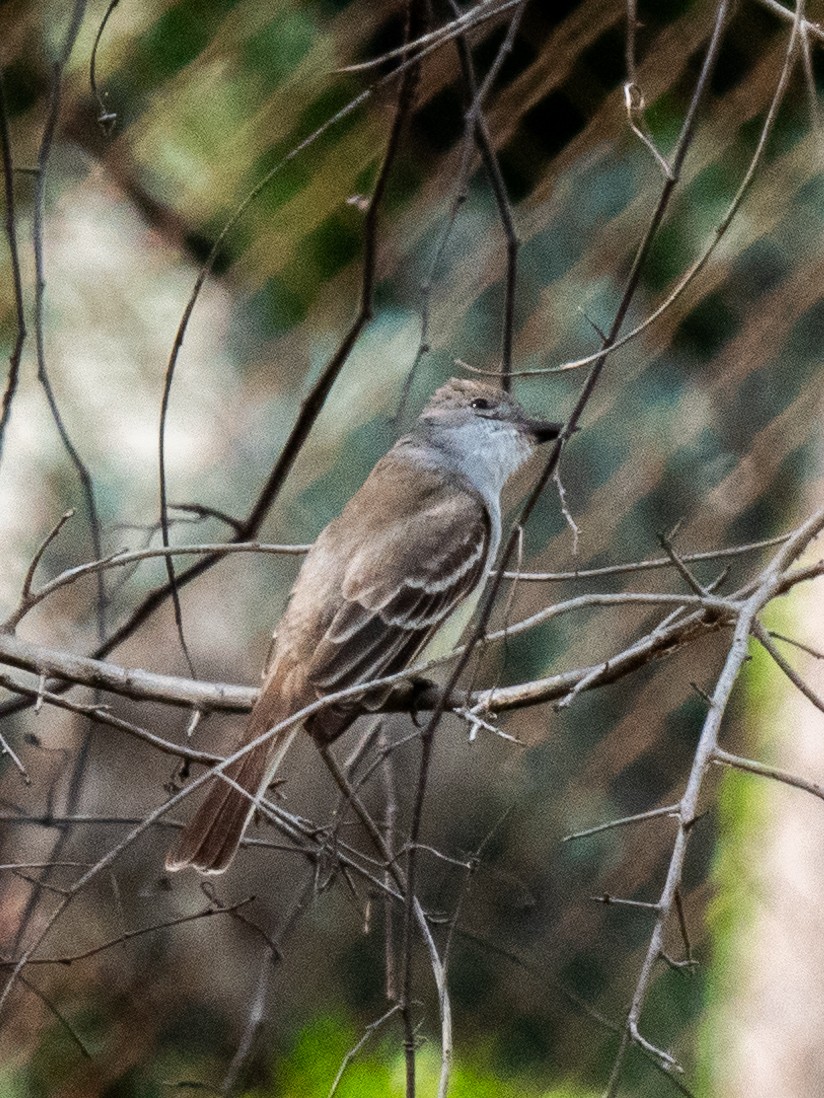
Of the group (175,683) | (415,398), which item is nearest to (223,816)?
(175,683)

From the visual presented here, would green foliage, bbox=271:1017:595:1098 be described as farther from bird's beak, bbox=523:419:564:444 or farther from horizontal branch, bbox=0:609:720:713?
bird's beak, bbox=523:419:564:444

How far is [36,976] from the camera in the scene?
319 cm

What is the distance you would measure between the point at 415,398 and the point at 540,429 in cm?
71

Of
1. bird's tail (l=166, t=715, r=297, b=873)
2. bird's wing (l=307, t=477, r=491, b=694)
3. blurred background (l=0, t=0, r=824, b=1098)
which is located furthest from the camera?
blurred background (l=0, t=0, r=824, b=1098)

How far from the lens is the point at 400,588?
2.51m

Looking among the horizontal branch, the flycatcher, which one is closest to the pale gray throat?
the flycatcher

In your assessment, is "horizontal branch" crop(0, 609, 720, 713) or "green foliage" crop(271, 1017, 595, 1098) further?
"green foliage" crop(271, 1017, 595, 1098)

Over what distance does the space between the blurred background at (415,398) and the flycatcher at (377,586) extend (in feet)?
0.64

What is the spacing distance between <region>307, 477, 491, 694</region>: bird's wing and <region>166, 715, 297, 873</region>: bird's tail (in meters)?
0.16

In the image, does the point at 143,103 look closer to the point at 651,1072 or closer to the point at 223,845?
the point at 223,845

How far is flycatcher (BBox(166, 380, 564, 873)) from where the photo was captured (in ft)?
7.30

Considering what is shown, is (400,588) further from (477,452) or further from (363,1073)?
(363,1073)

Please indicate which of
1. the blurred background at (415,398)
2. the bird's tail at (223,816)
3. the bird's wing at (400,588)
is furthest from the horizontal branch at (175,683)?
the blurred background at (415,398)

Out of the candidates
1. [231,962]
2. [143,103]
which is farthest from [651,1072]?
[143,103]
